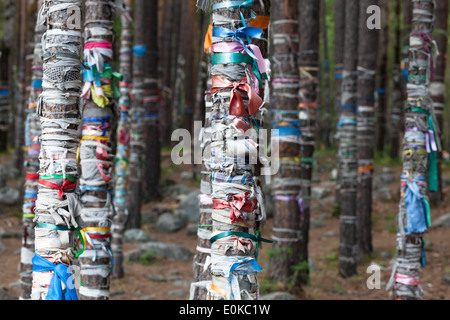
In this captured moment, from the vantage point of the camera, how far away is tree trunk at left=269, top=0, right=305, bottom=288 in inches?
302

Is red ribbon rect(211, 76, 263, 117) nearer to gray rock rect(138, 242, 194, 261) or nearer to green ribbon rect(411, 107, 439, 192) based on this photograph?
green ribbon rect(411, 107, 439, 192)

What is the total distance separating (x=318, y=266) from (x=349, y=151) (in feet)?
7.44

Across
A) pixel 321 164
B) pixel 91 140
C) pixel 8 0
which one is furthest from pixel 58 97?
pixel 321 164

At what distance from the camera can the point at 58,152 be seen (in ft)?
11.2

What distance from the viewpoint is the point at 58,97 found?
3.46 metres

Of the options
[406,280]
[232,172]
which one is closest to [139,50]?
[406,280]

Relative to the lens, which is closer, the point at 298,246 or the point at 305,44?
the point at 298,246

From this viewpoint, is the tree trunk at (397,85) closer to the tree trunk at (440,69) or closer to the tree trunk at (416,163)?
the tree trunk at (440,69)

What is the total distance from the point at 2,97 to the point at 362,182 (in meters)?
12.9

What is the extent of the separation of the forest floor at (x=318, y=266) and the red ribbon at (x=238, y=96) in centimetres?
516

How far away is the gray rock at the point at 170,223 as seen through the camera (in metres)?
13.1

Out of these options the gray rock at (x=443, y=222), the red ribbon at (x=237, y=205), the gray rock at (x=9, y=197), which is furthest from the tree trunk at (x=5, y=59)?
the red ribbon at (x=237, y=205)
